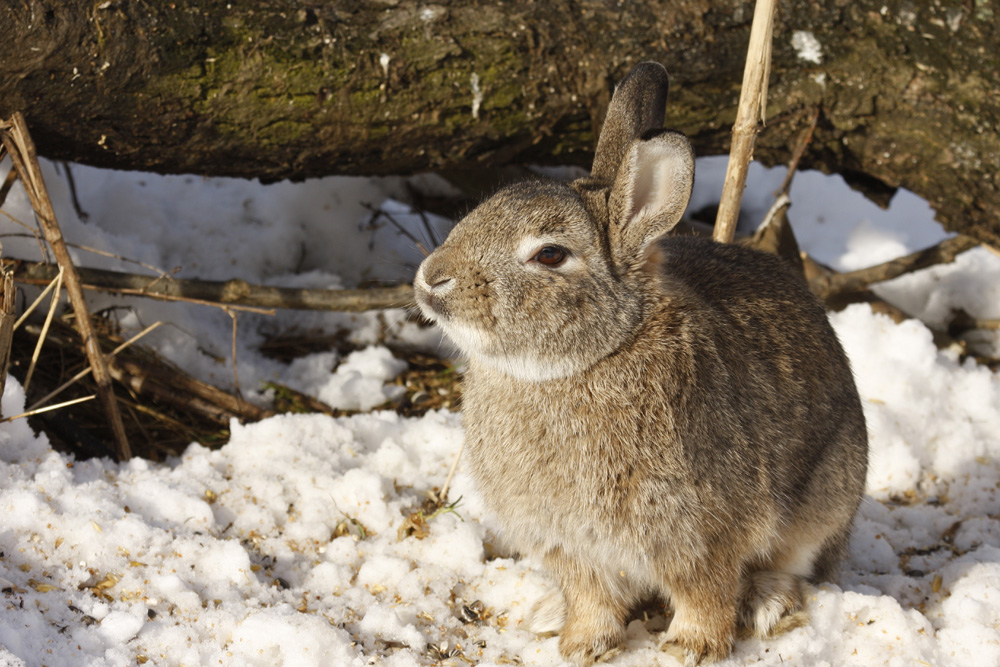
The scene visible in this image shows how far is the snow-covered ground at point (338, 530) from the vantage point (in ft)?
9.11

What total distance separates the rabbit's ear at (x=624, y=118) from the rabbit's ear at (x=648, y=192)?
0.95 ft

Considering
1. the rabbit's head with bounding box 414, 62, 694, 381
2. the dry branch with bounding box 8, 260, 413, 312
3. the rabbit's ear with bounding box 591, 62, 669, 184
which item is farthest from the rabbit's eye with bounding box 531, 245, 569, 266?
the dry branch with bounding box 8, 260, 413, 312

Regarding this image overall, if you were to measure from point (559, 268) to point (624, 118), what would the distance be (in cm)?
65

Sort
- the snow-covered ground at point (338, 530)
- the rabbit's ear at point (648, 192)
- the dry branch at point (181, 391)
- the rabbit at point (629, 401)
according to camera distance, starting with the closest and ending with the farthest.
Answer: the rabbit's ear at point (648, 192) → the rabbit at point (629, 401) → the snow-covered ground at point (338, 530) → the dry branch at point (181, 391)

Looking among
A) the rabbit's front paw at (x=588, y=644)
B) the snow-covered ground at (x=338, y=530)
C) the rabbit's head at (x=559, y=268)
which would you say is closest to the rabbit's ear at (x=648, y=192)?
the rabbit's head at (x=559, y=268)

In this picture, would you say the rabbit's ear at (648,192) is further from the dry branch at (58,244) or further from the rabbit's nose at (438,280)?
the dry branch at (58,244)

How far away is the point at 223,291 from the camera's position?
418cm

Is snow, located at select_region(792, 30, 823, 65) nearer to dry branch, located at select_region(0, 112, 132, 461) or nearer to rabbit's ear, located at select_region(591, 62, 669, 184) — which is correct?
rabbit's ear, located at select_region(591, 62, 669, 184)

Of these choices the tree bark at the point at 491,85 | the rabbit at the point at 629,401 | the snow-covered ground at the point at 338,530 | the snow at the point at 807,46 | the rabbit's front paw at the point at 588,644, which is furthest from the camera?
the snow at the point at 807,46

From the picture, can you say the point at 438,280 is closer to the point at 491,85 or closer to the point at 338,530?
the point at 338,530

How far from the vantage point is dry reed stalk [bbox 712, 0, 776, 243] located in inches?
132

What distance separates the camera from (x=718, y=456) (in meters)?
2.74

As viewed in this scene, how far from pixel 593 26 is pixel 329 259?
7.54ft

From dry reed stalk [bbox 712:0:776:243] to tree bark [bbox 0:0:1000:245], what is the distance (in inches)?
29.3
